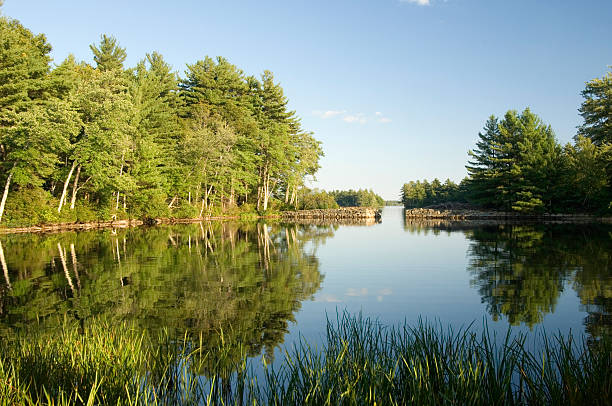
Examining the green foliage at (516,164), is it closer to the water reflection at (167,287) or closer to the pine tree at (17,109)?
the water reflection at (167,287)

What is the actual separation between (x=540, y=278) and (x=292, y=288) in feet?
25.6

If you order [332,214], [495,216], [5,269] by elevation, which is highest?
[332,214]

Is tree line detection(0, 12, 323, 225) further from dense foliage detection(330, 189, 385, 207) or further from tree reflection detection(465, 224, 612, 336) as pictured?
dense foliage detection(330, 189, 385, 207)

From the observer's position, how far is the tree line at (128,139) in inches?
1144

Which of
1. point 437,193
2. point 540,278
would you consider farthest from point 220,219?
point 437,193

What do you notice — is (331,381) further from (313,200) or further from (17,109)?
(313,200)

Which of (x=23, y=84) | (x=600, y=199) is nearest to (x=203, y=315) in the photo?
(x=23, y=84)

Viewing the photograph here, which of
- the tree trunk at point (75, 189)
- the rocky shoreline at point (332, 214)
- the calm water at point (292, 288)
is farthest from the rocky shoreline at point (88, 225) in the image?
the rocky shoreline at point (332, 214)

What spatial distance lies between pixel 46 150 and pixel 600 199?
5200 centimetres

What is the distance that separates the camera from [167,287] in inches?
465

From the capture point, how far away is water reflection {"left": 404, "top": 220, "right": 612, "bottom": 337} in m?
9.02

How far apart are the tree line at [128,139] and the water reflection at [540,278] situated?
2751cm

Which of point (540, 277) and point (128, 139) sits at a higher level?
point (128, 139)

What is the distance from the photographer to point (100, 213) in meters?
36.6
